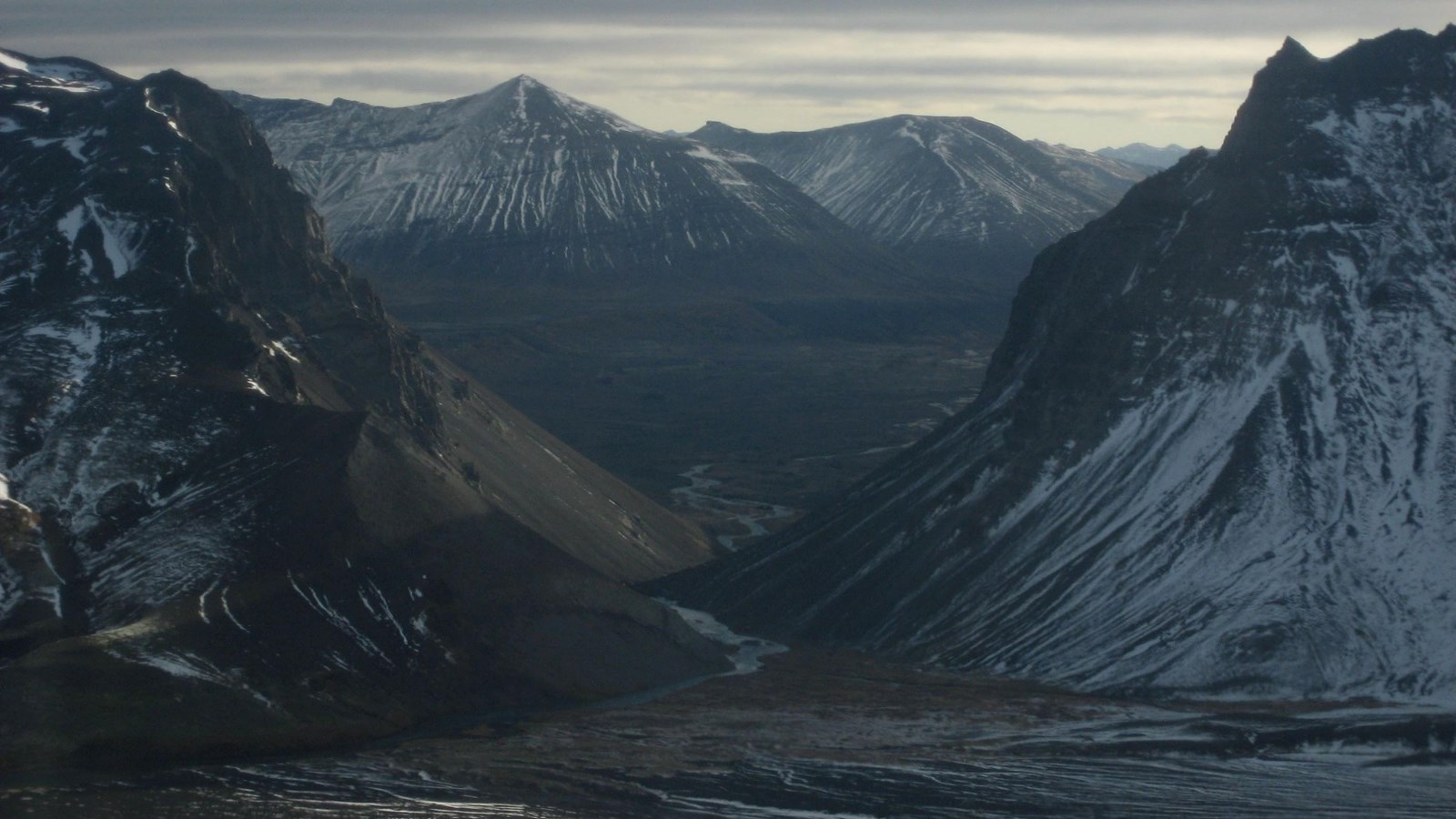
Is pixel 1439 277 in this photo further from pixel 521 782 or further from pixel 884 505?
pixel 521 782

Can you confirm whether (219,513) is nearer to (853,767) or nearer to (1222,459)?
(853,767)

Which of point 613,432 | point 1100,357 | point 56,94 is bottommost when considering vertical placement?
point 613,432

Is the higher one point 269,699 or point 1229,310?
point 1229,310

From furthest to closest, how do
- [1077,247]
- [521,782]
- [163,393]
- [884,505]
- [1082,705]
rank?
[1077,247]
[884,505]
[163,393]
[1082,705]
[521,782]

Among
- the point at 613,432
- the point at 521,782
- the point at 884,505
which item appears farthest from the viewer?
the point at 613,432

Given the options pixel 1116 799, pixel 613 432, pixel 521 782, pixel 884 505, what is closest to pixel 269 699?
pixel 521 782

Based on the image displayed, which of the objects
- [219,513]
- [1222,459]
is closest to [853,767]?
[219,513]
